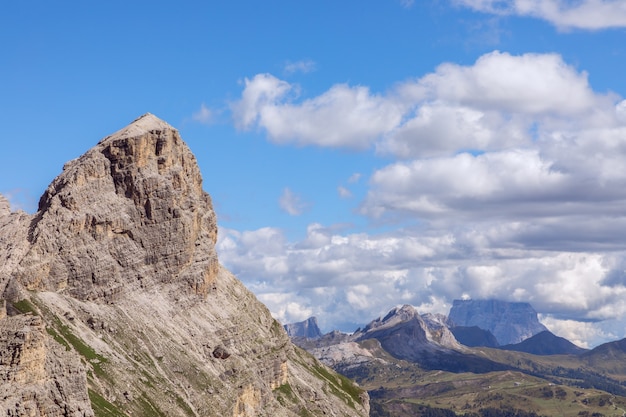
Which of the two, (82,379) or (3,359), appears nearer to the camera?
(3,359)

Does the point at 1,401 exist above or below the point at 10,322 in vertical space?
below

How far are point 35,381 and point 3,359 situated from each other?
20.1 feet

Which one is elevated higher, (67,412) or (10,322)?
(10,322)

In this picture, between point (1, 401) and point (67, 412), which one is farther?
point (67, 412)

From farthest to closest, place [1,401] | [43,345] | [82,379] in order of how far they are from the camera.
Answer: [82,379] < [43,345] < [1,401]

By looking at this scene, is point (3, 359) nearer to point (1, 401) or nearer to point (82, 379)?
point (1, 401)

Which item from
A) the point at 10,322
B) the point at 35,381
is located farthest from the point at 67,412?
the point at 10,322

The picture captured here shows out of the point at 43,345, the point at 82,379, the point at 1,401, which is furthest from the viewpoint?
the point at 82,379

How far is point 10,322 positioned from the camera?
14262 cm

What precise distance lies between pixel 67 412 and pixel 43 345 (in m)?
10.9

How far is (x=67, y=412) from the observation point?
142 m

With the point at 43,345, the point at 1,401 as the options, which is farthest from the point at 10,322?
the point at 1,401

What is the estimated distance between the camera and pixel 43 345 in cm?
14088

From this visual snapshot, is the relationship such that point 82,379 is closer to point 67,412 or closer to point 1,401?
point 67,412
